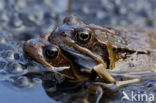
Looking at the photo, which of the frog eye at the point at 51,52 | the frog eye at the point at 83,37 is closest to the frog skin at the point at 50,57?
the frog eye at the point at 51,52

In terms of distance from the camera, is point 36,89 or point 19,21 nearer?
point 36,89

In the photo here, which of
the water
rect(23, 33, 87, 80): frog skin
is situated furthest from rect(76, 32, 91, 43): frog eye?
the water

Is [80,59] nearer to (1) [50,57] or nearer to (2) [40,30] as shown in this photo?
(1) [50,57]

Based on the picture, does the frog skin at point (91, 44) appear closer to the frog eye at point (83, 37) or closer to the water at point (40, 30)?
the frog eye at point (83, 37)

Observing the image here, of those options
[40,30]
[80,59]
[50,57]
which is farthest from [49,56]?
[40,30]

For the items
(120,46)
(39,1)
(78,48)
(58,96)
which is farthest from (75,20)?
(39,1)

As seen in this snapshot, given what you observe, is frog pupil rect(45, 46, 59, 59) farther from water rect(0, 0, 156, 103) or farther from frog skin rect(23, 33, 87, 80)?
water rect(0, 0, 156, 103)

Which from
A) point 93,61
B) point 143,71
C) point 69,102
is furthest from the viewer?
point 143,71

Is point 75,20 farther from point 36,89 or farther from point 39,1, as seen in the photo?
point 39,1
